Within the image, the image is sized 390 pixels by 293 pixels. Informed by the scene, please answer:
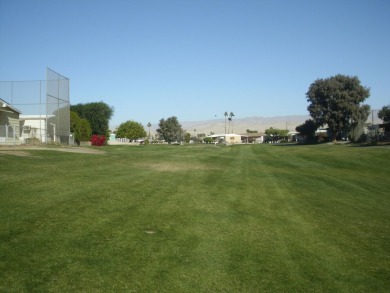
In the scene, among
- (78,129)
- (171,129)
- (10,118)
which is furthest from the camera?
(171,129)

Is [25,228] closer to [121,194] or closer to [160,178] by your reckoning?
[121,194]

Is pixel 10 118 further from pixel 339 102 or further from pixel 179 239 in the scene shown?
pixel 339 102

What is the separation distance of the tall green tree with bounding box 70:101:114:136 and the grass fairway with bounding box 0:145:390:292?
254 ft

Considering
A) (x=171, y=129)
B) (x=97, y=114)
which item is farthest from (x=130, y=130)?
(x=97, y=114)

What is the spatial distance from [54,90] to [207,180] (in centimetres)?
2430

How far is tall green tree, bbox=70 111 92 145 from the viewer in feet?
184

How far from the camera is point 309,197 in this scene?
512 inches

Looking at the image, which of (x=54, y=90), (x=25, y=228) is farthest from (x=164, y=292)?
(x=54, y=90)

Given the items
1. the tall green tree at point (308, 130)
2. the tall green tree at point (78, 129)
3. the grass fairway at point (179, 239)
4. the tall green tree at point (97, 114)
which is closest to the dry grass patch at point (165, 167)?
the grass fairway at point (179, 239)

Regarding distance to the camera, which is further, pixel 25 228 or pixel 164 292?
pixel 25 228

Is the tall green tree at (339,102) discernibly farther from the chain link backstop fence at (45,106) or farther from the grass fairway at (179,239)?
the grass fairway at (179,239)

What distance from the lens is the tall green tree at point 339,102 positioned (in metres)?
75.1

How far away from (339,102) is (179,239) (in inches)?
2977

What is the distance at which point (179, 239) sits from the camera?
688cm
